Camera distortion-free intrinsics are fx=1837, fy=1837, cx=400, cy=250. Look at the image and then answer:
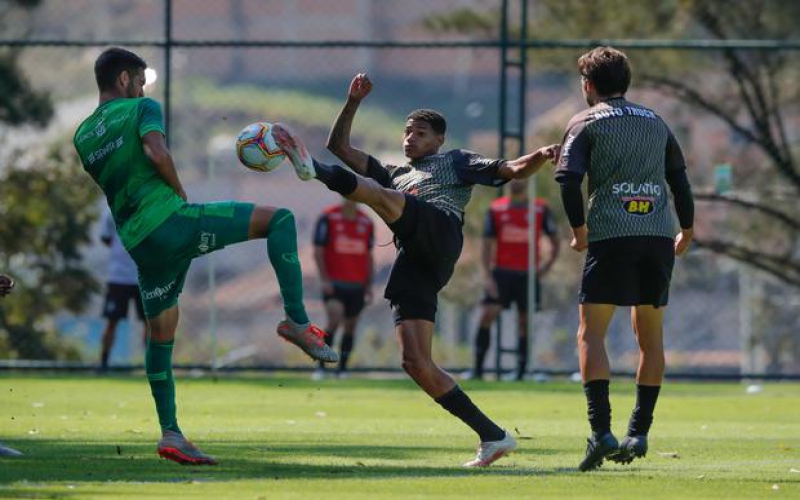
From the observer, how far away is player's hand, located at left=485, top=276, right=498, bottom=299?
1811 centimetres

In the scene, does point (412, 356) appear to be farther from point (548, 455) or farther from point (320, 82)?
point (320, 82)

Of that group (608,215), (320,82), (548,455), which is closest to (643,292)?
(608,215)

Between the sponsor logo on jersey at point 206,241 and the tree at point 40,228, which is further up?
the tree at point 40,228

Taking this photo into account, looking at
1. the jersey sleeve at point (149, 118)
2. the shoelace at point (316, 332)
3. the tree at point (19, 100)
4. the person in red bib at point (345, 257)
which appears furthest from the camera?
the tree at point (19, 100)

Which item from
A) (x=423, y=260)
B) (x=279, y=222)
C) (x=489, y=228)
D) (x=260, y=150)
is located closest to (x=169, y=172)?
(x=260, y=150)

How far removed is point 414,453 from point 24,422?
3212 millimetres

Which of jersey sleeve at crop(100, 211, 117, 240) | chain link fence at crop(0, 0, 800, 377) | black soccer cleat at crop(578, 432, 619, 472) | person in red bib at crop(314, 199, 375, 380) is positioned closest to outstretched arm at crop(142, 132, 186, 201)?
black soccer cleat at crop(578, 432, 619, 472)

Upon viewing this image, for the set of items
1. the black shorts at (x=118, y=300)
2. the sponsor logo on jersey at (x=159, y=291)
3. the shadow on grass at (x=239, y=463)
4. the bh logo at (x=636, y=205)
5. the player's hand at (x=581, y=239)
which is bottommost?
the shadow on grass at (x=239, y=463)

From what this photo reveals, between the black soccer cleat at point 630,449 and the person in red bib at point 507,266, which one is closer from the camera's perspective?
the black soccer cleat at point 630,449

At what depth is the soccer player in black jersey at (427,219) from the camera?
925 centimetres

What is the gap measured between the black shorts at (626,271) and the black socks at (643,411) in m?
0.47

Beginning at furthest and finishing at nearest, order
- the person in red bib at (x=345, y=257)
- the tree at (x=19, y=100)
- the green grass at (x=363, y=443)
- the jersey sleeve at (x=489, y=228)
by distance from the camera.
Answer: the tree at (x=19, y=100) → the person in red bib at (x=345, y=257) → the jersey sleeve at (x=489, y=228) → the green grass at (x=363, y=443)

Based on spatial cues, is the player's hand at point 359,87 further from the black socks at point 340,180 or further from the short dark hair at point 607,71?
the short dark hair at point 607,71

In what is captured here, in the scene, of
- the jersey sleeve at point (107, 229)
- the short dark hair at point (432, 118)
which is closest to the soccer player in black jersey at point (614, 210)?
the short dark hair at point (432, 118)
